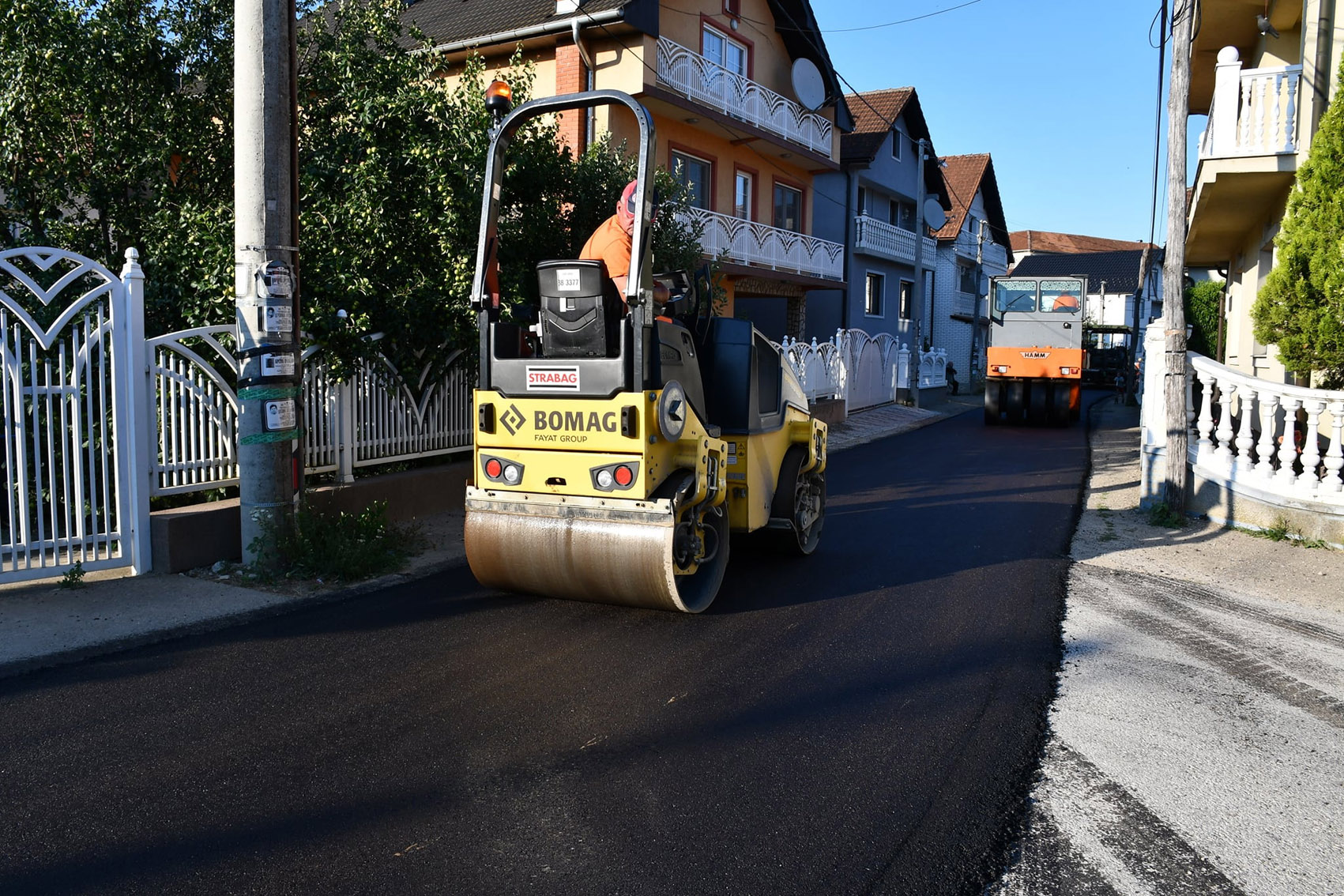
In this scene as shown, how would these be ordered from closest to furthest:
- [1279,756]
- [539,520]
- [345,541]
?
[1279,756] → [539,520] → [345,541]

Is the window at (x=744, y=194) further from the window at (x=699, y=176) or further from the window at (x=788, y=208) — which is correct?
the window at (x=788, y=208)

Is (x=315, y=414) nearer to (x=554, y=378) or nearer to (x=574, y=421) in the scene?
(x=554, y=378)

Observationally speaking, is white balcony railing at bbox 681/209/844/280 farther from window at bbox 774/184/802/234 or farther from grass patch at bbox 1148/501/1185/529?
grass patch at bbox 1148/501/1185/529

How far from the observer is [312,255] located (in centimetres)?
863

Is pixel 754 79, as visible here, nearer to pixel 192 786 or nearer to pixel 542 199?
pixel 542 199

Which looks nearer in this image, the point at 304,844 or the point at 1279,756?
the point at 304,844

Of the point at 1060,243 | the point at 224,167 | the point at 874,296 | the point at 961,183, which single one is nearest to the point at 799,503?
the point at 224,167

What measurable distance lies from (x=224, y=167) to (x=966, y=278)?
38.6 metres

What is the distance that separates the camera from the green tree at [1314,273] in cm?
947

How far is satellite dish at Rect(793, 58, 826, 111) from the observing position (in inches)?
930

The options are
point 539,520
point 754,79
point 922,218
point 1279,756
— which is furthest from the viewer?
point 922,218

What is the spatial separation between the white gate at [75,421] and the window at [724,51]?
642 inches

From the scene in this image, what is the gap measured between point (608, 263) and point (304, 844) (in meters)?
3.84

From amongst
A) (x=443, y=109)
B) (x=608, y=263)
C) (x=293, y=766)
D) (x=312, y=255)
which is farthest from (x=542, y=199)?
(x=293, y=766)
